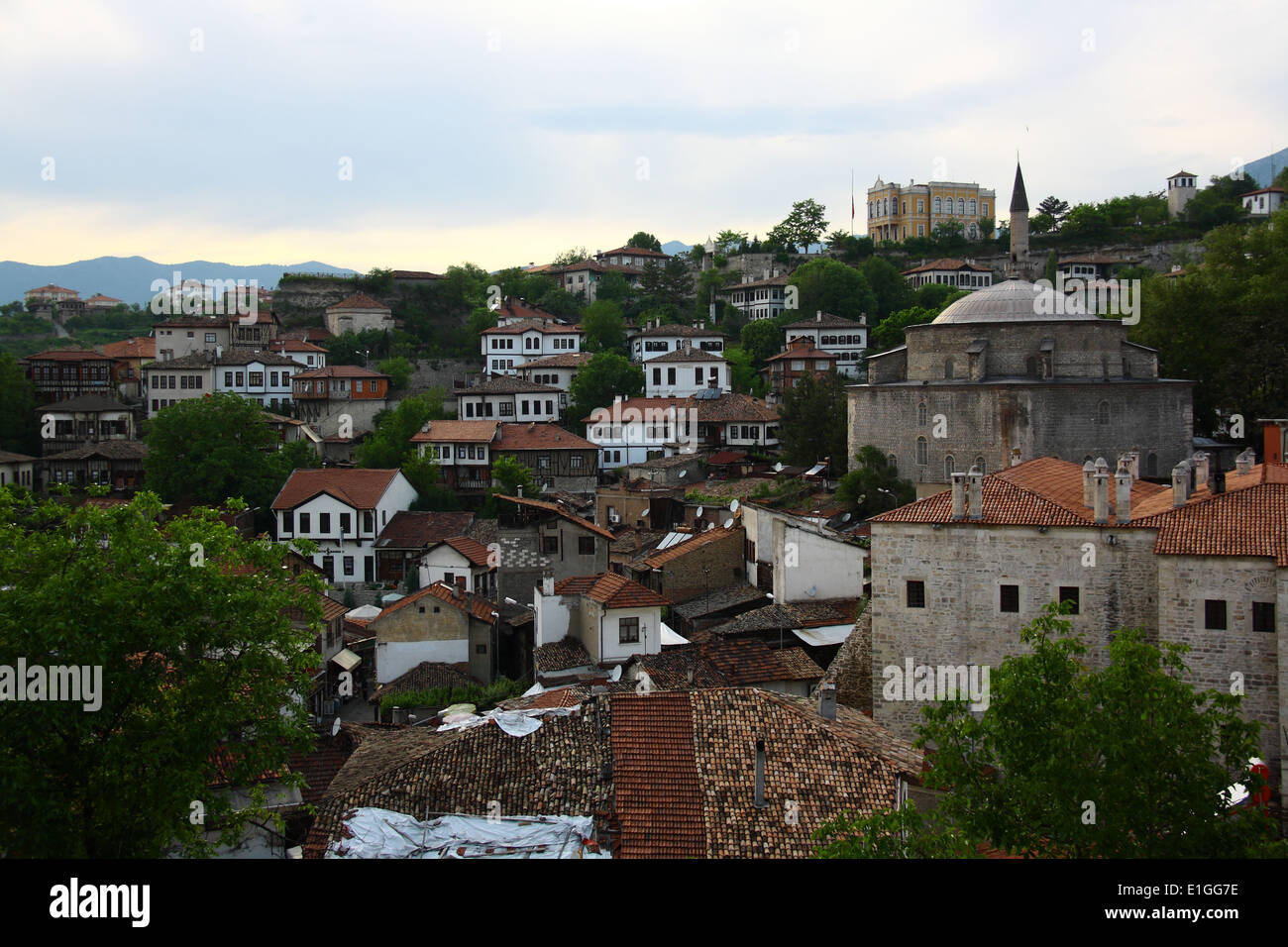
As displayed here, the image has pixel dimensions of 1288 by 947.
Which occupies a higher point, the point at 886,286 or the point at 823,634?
the point at 886,286

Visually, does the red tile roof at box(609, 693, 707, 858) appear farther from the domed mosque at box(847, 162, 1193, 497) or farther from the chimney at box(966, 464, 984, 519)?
the domed mosque at box(847, 162, 1193, 497)

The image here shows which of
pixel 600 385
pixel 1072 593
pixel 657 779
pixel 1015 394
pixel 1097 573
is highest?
pixel 600 385

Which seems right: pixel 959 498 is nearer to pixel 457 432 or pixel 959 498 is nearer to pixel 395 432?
pixel 457 432

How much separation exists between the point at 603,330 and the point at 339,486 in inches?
1185

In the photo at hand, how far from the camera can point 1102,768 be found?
9.99m

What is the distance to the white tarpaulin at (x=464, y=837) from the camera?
41.4 feet

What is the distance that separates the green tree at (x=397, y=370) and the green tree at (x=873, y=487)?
31.2 m

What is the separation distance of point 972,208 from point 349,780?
97.8m

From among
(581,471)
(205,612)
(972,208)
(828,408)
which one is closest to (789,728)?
(205,612)

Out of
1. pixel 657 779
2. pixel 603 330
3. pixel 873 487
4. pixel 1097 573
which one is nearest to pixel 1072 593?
pixel 1097 573

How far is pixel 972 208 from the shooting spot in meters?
102

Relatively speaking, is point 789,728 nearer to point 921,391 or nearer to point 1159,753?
point 1159,753

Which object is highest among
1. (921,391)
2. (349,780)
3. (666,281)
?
(666,281)

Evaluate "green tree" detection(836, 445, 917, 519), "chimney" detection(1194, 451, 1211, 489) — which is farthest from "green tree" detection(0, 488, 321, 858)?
"green tree" detection(836, 445, 917, 519)
